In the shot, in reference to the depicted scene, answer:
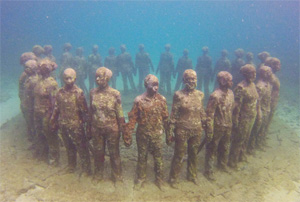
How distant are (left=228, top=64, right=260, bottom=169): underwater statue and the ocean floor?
0.93 m

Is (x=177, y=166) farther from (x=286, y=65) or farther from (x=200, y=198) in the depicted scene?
(x=286, y=65)

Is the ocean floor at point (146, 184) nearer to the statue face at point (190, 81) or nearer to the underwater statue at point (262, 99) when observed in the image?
Answer: the underwater statue at point (262, 99)

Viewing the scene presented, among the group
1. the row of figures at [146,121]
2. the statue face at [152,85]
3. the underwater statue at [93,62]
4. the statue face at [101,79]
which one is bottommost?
the row of figures at [146,121]

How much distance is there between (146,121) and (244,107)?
333cm

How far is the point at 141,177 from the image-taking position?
5.27 meters

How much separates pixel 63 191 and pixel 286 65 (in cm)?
2877

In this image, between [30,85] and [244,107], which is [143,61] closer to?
[30,85]

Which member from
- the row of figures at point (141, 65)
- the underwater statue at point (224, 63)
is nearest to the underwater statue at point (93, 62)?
the row of figures at point (141, 65)

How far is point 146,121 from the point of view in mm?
4738

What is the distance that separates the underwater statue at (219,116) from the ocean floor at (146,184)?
0.77 m

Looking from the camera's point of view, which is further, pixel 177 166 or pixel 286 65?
pixel 286 65

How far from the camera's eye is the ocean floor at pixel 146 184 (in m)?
4.97

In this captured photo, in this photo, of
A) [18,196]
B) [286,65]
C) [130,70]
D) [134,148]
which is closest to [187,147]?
[134,148]

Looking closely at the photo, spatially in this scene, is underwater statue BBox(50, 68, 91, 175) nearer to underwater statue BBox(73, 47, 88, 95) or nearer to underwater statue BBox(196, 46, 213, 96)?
underwater statue BBox(73, 47, 88, 95)
